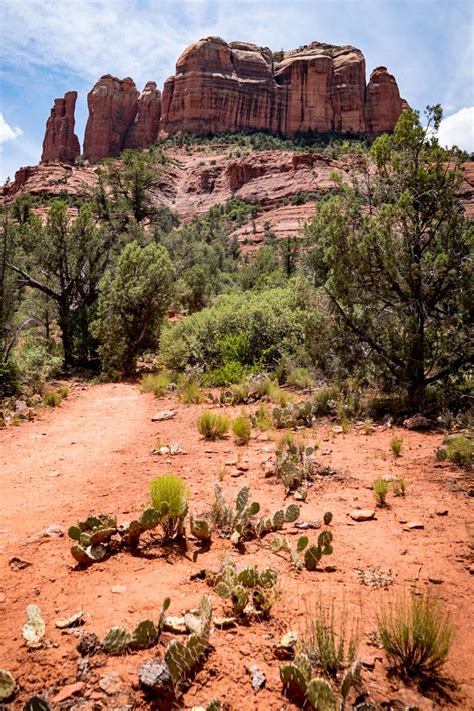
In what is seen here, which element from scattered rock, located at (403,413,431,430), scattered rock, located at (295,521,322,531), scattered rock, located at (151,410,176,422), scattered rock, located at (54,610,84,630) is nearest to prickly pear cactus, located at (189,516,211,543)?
scattered rock, located at (295,521,322,531)

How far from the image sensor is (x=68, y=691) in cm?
185

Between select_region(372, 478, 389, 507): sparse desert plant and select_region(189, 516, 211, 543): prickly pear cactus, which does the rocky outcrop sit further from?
select_region(189, 516, 211, 543): prickly pear cactus

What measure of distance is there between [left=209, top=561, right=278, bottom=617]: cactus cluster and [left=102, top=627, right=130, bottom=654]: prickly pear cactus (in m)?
0.65

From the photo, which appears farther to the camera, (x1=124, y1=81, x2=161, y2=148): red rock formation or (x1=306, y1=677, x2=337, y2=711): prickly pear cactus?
(x1=124, y1=81, x2=161, y2=148): red rock formation

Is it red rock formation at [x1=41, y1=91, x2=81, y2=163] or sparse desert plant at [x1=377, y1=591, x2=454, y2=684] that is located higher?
red rock formation at [x1=41, y1=91, x2=81, y2=163]

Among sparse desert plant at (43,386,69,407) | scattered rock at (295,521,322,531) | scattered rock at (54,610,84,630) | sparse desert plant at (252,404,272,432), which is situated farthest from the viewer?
sparse desert plant at (43,386,69,407)

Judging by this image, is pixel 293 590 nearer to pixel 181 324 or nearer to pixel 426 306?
pixel 426 306

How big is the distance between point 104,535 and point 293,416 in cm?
457

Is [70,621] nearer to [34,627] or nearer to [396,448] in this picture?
[34,627]

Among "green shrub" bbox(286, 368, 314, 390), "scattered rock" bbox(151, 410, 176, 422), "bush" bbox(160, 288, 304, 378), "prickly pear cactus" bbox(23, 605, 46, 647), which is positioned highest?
"bush" bbox(160, 288, 304, 378)

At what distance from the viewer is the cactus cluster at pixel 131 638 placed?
2062 millimetres

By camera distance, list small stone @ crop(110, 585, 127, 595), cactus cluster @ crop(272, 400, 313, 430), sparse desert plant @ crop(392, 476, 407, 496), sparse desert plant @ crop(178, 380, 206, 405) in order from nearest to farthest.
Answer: small stone @ crop(110, 585, 127, 595) < sparse desert plant @ crop(392, 476, 407, 496) < cactus cluster @ crop(272, 400, 313, 430) < sparse desert plant @ crop(178, 380, 206, 405)

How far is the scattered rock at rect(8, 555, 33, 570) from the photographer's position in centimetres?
295

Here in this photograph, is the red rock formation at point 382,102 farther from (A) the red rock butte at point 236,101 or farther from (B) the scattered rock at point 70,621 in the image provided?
(B) the scattered rock at point 70,621
